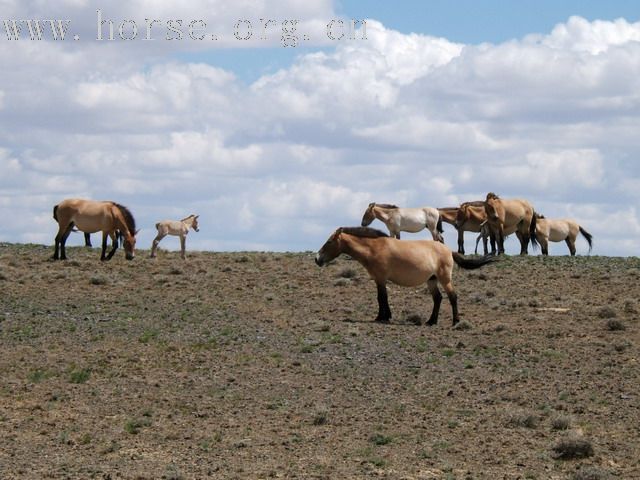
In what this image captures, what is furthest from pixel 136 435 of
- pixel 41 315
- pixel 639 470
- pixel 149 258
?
pixel 149 258

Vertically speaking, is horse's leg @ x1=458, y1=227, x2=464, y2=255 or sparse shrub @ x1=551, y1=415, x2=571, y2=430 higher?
horse's leg @ x1=458, y1=227, x2=464, y2=255

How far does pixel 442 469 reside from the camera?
15242mm

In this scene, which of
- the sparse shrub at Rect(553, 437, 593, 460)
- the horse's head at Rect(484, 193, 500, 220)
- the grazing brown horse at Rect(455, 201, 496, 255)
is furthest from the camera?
the grazing brown horse at Rect(455, 201, 496, 255)

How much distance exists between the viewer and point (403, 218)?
3862 centimetres

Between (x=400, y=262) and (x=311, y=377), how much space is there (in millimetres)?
5240

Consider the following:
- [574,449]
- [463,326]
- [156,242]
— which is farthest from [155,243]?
[574,449]

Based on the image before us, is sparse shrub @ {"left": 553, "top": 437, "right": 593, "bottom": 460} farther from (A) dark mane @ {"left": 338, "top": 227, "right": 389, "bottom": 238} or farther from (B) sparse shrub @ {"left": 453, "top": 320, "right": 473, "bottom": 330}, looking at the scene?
(A) dark mane @ {"left": 338, "top": 227, "right": 389, "bottom": 238}

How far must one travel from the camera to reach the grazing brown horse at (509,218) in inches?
1494

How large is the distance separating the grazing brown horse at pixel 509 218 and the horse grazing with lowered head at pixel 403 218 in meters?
1.89

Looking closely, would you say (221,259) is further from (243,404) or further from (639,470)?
(639,470)

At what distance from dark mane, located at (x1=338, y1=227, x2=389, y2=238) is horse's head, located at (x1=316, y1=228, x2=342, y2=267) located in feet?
0.44

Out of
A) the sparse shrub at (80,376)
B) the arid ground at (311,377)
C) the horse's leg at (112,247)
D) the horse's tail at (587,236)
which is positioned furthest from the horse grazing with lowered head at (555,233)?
the sparse shrub at (80,376)

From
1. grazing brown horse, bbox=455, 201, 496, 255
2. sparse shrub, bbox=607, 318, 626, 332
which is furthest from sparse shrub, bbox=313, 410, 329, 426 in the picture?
grazing brown horse, bbox=455, 201, 496, 255

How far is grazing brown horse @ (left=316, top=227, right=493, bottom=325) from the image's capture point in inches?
985
